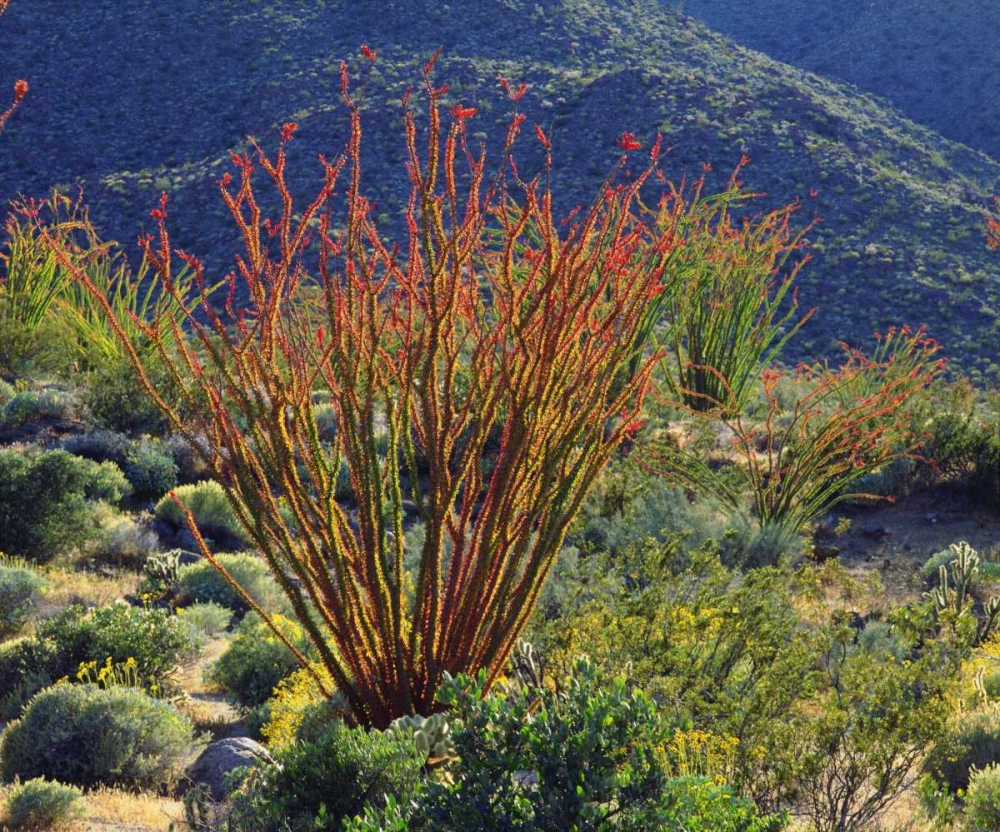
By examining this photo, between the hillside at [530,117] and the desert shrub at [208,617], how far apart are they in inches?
801

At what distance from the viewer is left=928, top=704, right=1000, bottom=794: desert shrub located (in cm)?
477

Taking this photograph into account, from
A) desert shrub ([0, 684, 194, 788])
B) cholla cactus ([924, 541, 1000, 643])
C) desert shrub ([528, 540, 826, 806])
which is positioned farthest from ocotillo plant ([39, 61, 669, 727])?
cholla cactus ([924, 541, 1000, 643])

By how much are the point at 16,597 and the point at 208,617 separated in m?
1.12

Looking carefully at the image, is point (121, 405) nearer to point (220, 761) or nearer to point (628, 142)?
point (220, 761)

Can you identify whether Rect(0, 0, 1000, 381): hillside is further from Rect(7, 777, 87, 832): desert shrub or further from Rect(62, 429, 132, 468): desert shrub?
Rect(7, 777, 87, 832): desert shrub

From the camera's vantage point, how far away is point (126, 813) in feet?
13.7

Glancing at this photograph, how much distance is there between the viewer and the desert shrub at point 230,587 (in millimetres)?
7336

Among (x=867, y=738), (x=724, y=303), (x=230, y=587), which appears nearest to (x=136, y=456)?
(x=230, y=587)

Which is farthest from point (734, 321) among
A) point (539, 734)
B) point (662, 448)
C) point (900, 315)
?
point (900, 315)

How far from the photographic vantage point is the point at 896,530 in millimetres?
9383

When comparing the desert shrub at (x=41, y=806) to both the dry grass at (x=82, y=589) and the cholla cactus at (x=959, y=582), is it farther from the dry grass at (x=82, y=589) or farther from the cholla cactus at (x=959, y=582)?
the cholla cactus at (x=959, y=582)

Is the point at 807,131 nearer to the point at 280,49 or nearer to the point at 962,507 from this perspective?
the point at 280,49

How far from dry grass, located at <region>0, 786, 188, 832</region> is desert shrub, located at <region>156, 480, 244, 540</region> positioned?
4.27m

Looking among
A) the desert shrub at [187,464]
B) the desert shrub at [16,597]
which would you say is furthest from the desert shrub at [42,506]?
the desert shrub at [187,464]
